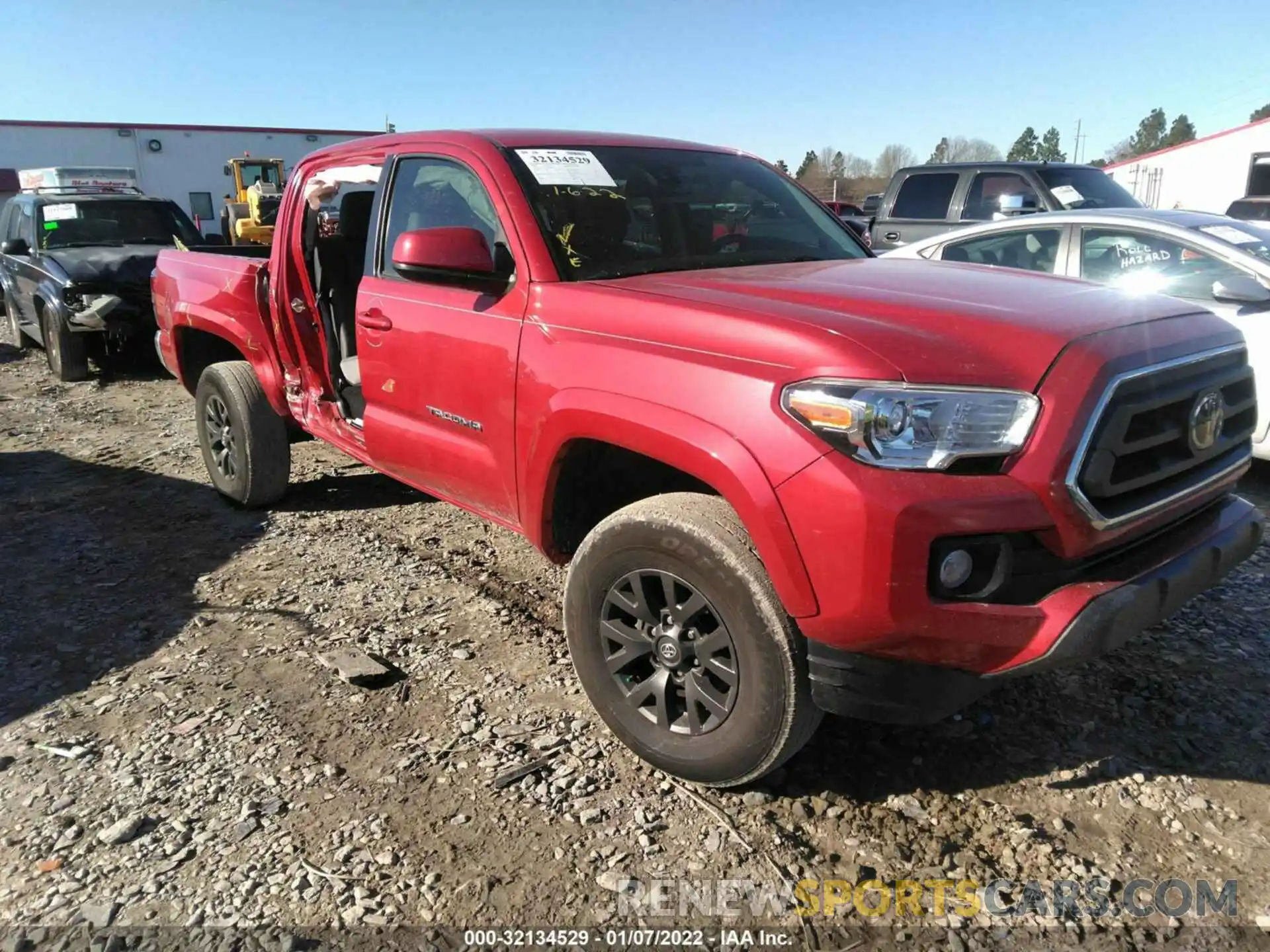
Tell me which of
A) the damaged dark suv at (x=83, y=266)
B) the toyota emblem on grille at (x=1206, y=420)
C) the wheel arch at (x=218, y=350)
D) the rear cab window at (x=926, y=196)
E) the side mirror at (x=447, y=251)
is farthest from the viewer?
the rear cab window at (x=926, y=196)

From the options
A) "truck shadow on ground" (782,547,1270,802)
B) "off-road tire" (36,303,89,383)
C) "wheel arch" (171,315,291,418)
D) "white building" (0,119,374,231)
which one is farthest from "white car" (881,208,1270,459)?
"white building" (0,119,374,231)

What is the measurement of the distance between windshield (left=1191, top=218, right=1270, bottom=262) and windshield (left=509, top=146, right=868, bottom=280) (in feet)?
8.63

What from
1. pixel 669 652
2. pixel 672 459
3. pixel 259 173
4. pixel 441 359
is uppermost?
pixel 259 173

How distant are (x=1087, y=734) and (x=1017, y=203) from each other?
605 cm

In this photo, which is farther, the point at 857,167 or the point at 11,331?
the point at 857,167

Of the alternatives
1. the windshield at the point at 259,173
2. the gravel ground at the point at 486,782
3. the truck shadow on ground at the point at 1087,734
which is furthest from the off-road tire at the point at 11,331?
the windshield at the point at 259,173

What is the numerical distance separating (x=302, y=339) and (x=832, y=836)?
3.46m

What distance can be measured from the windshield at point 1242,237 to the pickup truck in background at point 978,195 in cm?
253

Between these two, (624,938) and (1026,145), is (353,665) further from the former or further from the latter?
(1026,145)

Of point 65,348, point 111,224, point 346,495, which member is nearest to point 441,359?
point 346,495

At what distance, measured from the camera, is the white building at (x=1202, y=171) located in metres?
30.2

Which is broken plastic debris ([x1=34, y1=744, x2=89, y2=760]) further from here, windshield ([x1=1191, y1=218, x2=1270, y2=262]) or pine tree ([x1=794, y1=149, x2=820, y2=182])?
pine tree ([x1=794, y1=149, x2=820, y2=182])

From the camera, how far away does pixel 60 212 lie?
9.74 metres

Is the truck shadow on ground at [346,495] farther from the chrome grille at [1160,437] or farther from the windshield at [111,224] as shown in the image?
the windshield at [111,224]
